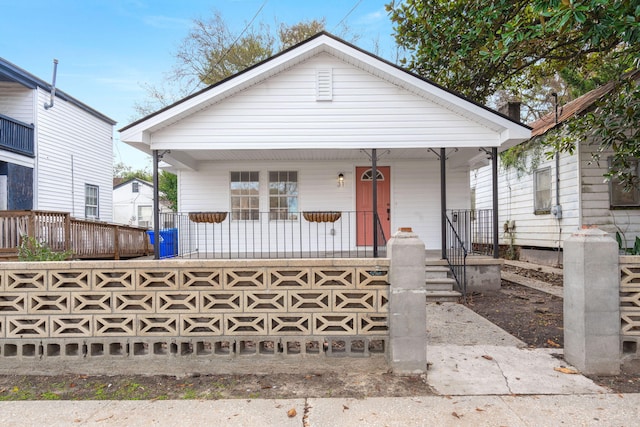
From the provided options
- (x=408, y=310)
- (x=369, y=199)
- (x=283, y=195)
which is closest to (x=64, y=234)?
(x=283, y=195)

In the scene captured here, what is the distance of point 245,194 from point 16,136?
7694 mm

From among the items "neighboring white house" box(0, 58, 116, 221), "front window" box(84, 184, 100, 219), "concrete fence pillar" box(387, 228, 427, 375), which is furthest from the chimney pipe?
→ "concrete fence pillar" box(387, 228, 427, 375)

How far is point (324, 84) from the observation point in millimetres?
7660

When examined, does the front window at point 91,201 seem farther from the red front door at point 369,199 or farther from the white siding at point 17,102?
the red front door at point 369,199

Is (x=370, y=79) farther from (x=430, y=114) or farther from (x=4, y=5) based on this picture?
(x=4, y=5)

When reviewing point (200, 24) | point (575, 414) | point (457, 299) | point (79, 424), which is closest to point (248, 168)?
point (457, 299)

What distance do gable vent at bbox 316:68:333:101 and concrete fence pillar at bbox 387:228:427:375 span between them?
5.17 m

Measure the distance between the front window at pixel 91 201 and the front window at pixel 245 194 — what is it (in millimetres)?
8874

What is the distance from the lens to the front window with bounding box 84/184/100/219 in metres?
14.8

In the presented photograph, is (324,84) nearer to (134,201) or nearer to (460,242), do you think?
(460,242)

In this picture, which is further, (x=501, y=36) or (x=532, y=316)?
(x=501, y=36)

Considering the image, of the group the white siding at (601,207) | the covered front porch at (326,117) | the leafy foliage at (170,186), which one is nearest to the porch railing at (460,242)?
the covered front porch at (326,117)

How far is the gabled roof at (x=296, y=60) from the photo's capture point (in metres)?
7.27

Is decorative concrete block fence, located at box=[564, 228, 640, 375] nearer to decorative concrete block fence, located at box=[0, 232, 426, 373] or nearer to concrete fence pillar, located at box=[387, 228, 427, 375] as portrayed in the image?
concrete fence pillar, located at box=[387, 228, 427, 375]
